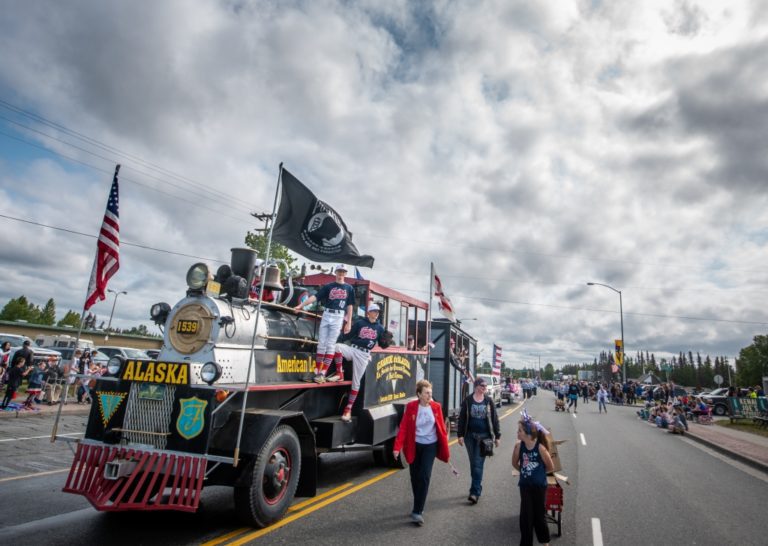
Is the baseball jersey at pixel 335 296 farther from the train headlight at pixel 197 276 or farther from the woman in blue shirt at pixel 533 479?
the woman in blue shirt at pixel 533 479

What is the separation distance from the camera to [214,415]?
15.6 ft

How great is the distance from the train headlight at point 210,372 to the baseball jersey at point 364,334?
2871mm

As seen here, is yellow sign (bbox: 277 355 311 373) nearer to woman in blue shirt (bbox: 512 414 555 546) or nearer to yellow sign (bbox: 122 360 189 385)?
yellow sign (bbox: 122 360 189 385)

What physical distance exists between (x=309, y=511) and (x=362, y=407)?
2.00 metres

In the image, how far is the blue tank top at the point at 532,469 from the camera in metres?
4.60

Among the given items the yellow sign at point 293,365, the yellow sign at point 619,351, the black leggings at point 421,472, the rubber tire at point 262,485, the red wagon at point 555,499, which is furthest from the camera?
the yellow sign at point 619,351

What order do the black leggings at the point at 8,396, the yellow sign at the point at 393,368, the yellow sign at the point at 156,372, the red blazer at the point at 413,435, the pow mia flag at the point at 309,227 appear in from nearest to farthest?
the yellow sign at the point at 156,372, the red blazer at the point at 413,435, the pow mia flag at the point at 309,227, the yellow sign at the point at 393,368, the black leggings at the point at 8,396

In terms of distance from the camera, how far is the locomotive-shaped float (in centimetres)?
456

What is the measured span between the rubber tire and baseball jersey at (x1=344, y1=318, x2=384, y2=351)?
87.4 inches

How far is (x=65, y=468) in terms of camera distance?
7.21 meters

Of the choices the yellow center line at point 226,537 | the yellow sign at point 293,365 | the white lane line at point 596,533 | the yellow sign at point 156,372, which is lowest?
the yellow center line at point 226,537

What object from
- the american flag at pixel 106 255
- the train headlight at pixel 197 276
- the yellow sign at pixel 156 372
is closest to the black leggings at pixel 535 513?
the yellow sign at pixel 156 372

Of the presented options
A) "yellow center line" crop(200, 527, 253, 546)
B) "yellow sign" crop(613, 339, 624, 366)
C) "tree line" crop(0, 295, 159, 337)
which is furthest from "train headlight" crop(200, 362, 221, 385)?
"tree line" crop(0, 295, 159, 337)

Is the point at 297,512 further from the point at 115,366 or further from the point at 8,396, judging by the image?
the point at 8,396
